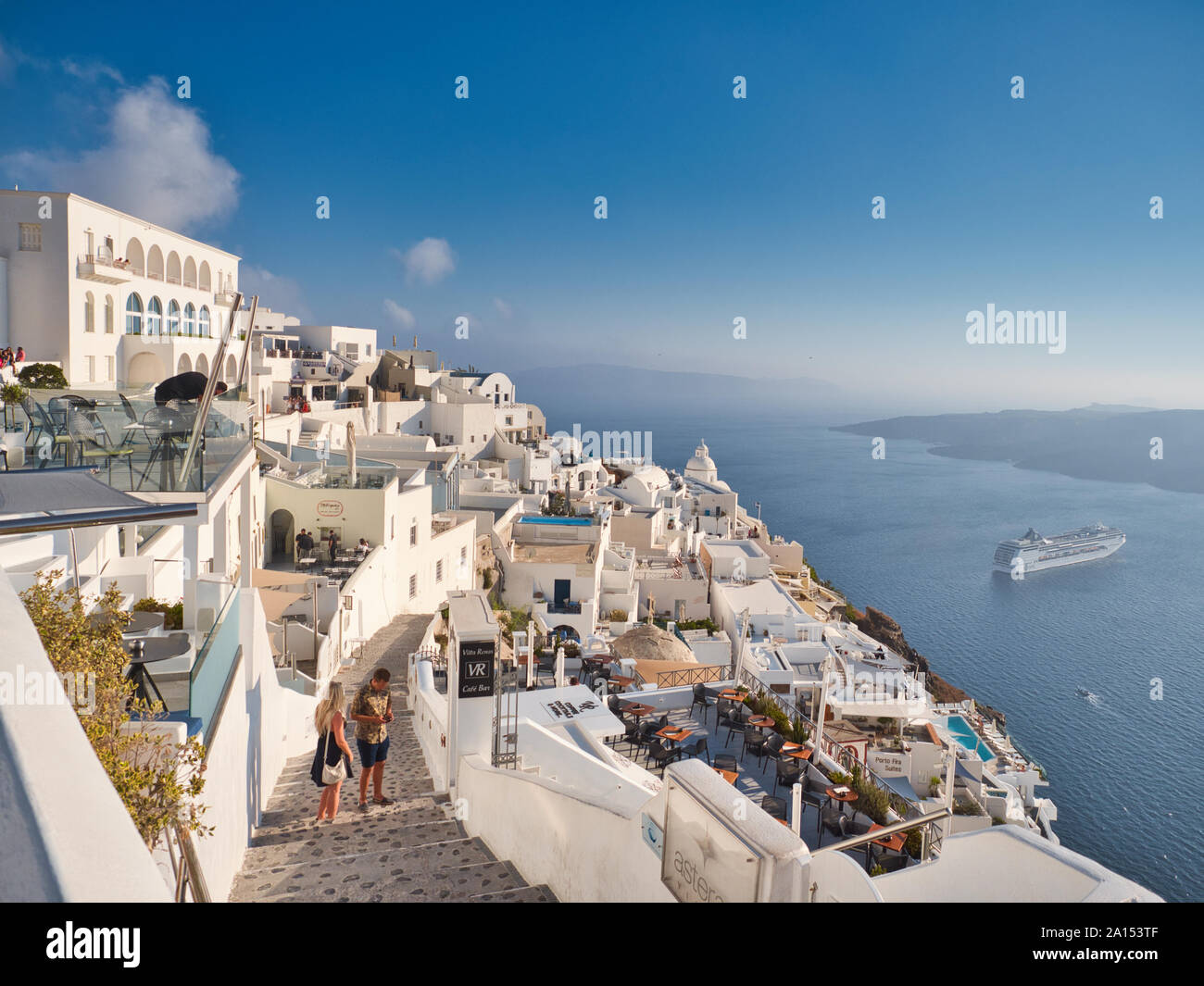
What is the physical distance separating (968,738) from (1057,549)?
6783cm

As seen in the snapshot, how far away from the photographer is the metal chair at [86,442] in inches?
340

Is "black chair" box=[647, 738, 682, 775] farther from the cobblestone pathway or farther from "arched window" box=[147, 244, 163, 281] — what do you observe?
"arched window" box=[147, 244, 163, 281]

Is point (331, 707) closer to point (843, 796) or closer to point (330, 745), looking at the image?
point (330, 745)

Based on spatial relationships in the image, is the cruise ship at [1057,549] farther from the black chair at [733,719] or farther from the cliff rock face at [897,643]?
the black chair at [733,719]

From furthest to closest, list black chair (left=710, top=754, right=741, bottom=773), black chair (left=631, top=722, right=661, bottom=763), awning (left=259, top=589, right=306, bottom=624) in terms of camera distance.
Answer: awning (left=259, top=589, right=306, bottom=624), black chair (left=631, top=722, right=661, bottom=763), black chair (left=710, top=754, right=741, bottom=773)

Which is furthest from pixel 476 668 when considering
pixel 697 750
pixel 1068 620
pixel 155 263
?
pixel 1068 620

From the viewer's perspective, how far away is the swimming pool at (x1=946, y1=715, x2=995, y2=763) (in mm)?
30427

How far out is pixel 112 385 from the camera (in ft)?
82.5

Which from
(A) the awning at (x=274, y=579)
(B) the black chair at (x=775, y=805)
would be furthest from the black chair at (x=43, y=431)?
(B) the black chair at (x=775, y=805)

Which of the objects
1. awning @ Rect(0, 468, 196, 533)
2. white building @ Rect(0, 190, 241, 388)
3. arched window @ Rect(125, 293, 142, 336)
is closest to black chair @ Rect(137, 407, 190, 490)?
awning @ Rect(0, 468, 196, 533)

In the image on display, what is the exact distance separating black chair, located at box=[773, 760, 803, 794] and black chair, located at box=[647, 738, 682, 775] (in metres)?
1.50

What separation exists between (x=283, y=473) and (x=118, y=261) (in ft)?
35.8

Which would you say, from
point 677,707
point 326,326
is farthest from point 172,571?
point 326,326
